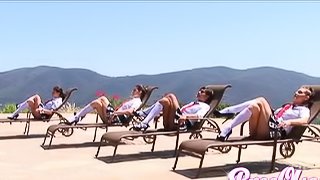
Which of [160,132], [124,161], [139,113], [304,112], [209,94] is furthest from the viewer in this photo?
[139,113]

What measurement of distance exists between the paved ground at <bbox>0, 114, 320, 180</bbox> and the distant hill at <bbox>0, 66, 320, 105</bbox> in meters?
85.3

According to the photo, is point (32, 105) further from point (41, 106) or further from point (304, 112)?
point (304, 112)

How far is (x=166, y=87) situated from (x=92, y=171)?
95.7m

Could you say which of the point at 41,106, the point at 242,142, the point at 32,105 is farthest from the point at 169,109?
the point at 32,105

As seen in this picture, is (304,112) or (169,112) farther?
(169,112)

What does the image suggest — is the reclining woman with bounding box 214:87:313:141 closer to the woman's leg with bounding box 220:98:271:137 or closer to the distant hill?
the woman's leg with bounding box 220:98:271:137

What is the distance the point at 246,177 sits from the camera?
6273 mm

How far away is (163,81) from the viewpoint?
10575 cm

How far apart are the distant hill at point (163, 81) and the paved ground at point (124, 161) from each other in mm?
85345

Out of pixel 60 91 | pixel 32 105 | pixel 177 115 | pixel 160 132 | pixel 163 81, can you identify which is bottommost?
pixel 163 81

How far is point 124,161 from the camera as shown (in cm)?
756

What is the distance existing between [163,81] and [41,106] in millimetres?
94947

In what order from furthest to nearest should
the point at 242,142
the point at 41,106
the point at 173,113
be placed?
→ the point at 41,106 < the point at 173,113 < the point at 242,142

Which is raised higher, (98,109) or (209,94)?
(209,94)
